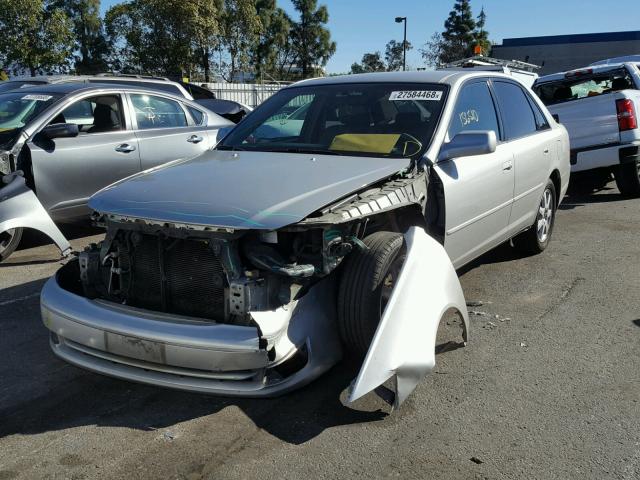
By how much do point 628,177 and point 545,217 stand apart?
3733 millimetres

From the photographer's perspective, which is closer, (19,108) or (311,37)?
(19,108)

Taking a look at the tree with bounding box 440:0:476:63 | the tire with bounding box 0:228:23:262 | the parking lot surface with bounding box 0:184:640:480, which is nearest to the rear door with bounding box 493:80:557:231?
the parking lot surface with bounding box 0:184:640:480

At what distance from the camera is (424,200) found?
3900 millimetres

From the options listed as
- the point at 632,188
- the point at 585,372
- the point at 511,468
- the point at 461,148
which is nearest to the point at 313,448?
the point at 511,468

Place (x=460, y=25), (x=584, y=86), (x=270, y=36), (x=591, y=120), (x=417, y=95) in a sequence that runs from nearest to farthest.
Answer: (x=417, y=95) → (x=591, y=120) → (x=584, y=86) → (x=270, y=36) → (x=460, y=25)

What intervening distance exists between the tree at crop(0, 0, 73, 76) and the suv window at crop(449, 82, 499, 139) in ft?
115

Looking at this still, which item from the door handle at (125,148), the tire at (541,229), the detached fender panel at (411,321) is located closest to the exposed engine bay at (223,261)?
the detached fender panel at (411,321)

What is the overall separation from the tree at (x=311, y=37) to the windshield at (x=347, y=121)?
46958 mm

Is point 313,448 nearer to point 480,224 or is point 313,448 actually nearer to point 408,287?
point 408,287

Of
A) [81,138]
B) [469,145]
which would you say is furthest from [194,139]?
[469,145]

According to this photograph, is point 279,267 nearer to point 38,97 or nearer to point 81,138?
point 81,138

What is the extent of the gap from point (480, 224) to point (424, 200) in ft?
2.89

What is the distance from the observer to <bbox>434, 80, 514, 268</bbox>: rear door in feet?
13.7

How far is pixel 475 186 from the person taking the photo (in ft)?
14.5
